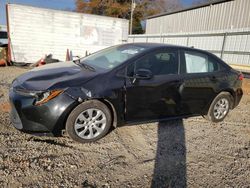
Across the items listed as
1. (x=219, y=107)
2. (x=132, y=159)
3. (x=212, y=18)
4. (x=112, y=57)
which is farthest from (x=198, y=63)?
(x=212, y=18)

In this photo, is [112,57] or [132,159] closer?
[132,159]

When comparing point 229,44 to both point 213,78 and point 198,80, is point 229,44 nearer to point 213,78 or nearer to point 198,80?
→ point 213,78

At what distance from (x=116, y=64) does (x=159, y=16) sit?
79.8 ft

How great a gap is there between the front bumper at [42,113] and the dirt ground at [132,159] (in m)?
0.27

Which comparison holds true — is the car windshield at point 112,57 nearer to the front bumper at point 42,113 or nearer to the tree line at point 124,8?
the front bumper at point 42,113

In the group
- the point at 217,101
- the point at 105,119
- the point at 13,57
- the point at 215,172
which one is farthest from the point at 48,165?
the point at 13,57

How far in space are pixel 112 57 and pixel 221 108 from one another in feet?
8.33

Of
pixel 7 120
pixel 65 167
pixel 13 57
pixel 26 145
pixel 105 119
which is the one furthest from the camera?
pixel 13 57

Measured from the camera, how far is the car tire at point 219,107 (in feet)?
14.6

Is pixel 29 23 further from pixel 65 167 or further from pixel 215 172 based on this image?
pixel 215 172

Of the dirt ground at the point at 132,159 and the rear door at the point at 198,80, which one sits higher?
the rear door at the point at 198,80

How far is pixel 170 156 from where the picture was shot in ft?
10.3

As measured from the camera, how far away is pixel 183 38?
46.2 feet

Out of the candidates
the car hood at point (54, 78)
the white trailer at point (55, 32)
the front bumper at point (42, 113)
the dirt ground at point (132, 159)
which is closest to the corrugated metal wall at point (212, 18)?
the white trailer at point (55, 32)
